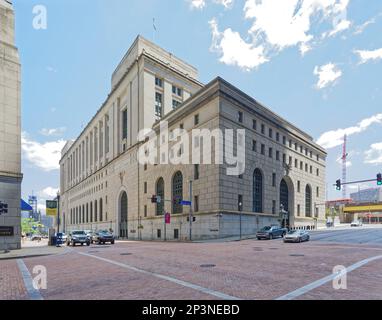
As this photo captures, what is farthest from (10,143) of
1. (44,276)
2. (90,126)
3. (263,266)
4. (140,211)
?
(90,126)

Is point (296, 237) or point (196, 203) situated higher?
point (196, 203)

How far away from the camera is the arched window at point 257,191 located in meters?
48.2

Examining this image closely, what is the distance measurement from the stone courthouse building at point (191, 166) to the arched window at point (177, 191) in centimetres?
17

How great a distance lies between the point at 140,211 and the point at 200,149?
22585 mm

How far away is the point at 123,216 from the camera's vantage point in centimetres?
6869

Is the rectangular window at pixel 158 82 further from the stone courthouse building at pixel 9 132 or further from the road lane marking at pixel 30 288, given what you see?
the road lane marking at pixel 30 288

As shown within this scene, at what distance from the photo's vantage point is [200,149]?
44.2 m

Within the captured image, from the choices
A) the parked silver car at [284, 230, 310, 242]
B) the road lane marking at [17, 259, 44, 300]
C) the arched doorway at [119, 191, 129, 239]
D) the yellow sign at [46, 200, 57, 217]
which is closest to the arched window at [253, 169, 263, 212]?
the parked silver car at [284, 230, 310, 242]

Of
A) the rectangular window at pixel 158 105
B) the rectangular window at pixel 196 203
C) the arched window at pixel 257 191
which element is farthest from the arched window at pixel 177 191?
the rectangular window at pixel 158 105

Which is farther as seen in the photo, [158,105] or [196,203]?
[158,105]

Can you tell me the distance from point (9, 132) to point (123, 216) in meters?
44.3

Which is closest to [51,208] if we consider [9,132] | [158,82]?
[9,132]

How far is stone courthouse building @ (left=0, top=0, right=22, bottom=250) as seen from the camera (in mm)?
26344

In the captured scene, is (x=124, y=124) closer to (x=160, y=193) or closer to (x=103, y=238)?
(x=160, y=193)
